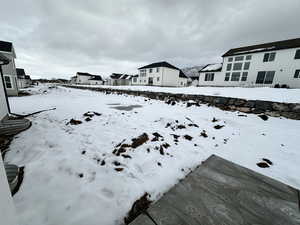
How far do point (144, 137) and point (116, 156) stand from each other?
98 centimetres

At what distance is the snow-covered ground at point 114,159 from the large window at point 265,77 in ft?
52.8

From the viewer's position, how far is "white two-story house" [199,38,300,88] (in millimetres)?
14469

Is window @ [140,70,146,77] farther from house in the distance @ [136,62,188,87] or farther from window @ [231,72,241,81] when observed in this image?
window @ [231,72,241,81]

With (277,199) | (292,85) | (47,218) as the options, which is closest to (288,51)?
(292,85)

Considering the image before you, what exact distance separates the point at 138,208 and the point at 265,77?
22.3 metres

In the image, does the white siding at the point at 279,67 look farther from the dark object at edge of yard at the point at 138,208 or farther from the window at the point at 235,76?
the dark object at edge of yard at the point at 138,208

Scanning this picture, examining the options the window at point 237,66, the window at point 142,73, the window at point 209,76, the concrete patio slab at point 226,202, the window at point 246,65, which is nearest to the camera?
the concrete patio slab at point 226,202

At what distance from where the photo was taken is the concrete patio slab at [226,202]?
1.34 m

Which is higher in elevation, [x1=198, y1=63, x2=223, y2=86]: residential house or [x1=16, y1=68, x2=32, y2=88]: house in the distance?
[x1=198, y1=63, x2=223, y2=86]: residential house

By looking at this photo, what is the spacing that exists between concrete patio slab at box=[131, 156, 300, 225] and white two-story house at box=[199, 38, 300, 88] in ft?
64.6

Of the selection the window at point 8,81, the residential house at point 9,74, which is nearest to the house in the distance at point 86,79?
the residential house at point 9,74

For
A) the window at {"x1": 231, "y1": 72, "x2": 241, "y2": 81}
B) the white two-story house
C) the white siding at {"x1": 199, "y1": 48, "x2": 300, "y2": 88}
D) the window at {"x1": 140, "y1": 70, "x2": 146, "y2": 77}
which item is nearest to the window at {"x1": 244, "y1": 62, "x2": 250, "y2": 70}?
the white two-story house

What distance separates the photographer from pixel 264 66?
1639cm

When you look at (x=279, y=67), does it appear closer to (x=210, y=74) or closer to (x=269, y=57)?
(x=269, y=57)
